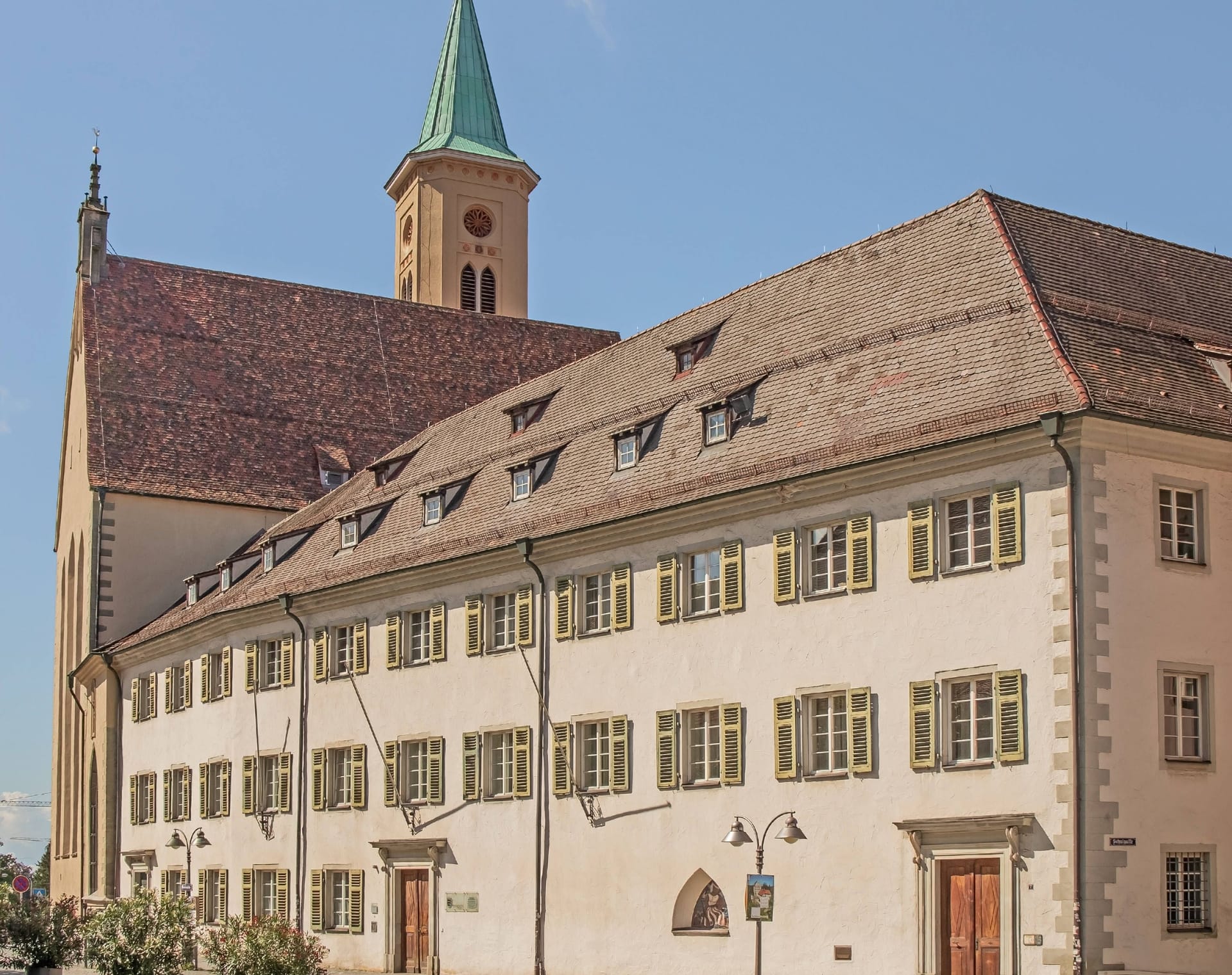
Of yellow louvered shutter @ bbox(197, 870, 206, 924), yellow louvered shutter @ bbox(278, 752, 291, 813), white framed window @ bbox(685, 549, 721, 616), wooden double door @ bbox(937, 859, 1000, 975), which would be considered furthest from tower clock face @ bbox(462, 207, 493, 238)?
wooden double door @ bbox(937, 859, 1000, 975)

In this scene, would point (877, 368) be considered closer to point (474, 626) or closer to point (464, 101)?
point (474, 626)

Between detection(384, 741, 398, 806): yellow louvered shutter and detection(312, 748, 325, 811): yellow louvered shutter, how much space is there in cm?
278

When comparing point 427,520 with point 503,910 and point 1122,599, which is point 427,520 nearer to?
point 503,910

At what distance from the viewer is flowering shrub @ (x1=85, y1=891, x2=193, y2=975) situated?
33.4 metres

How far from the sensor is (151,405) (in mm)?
60250

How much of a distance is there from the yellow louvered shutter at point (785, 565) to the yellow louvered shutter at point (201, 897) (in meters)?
22.7

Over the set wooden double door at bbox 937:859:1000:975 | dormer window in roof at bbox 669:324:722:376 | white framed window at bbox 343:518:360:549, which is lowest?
wooden double door at bbox 937:859:1000:975

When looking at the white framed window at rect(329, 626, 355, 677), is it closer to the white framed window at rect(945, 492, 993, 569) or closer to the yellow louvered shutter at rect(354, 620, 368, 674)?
→ the yellow louvered shutter at rect(354, 620, 368, 674)

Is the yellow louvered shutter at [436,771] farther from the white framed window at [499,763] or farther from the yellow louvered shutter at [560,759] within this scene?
the yellow louvered shutter at [560,759]

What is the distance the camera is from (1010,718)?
2745cm

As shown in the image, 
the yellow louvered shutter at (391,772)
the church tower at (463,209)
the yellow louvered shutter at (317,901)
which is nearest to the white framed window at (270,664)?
the yellow louvered shutter at (317,901)

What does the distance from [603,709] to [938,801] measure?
28.0 feet

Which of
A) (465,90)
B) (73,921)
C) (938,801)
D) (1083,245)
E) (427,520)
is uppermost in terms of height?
(465,90)

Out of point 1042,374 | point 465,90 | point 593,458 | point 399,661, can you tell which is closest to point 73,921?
point 399,661
